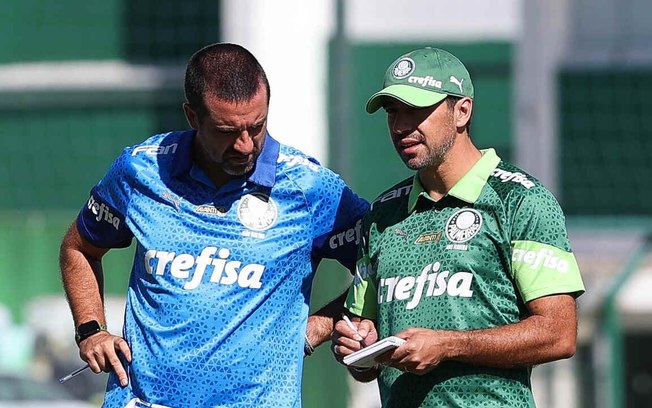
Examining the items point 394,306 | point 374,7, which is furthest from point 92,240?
point 374,7

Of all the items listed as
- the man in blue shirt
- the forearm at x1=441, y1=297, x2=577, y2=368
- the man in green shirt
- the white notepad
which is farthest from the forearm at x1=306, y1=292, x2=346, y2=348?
the forearm at x1=441, y1=297, x2=577, y2=368

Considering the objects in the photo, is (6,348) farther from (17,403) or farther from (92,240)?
(92,240)

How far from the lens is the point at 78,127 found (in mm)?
14617

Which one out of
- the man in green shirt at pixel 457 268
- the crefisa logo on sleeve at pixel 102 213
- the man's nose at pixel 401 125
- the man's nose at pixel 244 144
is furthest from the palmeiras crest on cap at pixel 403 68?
the crefisa logo on sleeve at pixel 102 213

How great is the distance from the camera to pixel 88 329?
4.80m

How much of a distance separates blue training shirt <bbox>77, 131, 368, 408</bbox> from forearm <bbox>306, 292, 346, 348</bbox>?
0.10 m

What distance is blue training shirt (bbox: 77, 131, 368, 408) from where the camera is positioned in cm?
455

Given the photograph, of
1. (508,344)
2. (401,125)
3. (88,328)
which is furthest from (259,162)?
(508,344)

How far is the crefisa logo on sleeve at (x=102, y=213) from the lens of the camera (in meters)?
4.86

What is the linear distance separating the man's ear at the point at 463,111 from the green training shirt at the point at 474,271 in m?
0.13

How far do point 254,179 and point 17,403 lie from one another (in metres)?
5.75

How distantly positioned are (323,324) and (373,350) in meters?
0.80

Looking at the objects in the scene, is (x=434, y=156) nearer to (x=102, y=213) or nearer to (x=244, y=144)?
(x=244, y=144)

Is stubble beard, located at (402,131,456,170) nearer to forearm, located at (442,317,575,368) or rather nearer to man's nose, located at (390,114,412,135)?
man's nose, located at (390,114,412,135)
